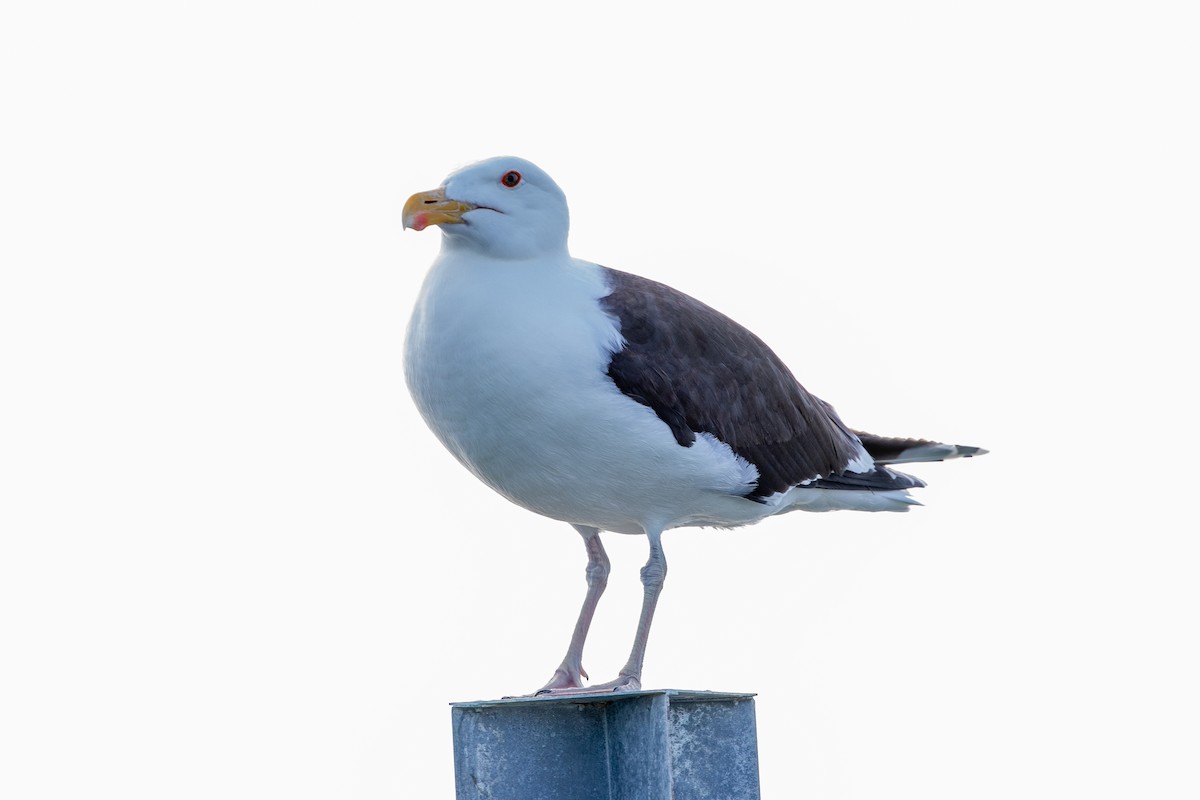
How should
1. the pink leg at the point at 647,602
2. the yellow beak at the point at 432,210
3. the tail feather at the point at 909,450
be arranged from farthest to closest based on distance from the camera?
the tail feather at the point at 909,450
the pink leg at the point at 647,602
the yellow beak at the point at 432,210

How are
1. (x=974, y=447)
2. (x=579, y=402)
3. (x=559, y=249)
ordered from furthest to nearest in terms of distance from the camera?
(x=974, y=447) < (x=559, y=249) < (x=579, y=402)

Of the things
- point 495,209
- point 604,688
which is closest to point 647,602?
point 604,688

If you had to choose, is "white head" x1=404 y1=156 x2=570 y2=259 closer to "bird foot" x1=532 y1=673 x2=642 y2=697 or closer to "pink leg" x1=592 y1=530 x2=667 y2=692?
"pink leg" x1=592 y1=530 x2=667 y2=692

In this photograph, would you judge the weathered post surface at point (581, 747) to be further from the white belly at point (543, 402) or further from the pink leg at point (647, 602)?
the white belly at point (543, 402)

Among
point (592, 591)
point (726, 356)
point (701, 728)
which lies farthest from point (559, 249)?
point (701, 728)

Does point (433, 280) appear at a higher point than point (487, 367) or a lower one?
higher

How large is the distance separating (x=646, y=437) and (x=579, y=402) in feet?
1.35

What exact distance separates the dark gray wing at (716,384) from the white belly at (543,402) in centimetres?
10

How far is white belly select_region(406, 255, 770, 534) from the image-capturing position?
804cm

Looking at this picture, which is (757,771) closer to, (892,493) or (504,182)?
(892,493)

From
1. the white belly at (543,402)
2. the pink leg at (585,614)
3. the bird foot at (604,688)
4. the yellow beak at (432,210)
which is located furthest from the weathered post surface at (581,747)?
the yellow beak at (432,210)

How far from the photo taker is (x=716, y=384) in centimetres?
859

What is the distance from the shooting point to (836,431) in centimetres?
947

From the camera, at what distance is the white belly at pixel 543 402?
26.4 feet
